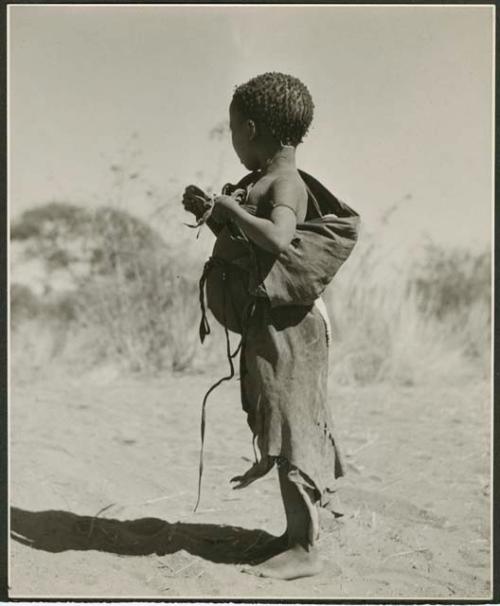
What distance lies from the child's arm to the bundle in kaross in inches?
3.2

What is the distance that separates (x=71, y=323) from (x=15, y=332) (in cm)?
46

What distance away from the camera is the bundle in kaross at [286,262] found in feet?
11.8

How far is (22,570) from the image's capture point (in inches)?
161

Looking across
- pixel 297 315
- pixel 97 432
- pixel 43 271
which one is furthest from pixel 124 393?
pixel 297 315

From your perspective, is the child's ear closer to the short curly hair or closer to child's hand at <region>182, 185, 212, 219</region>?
the short curly hair

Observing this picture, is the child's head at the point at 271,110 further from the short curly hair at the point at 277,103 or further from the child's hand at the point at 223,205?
the child's hand at the point at 223,205

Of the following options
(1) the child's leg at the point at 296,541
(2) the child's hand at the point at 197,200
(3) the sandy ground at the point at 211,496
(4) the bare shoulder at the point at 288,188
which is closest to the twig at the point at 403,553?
(3) the sandy ground at the point at 211,496

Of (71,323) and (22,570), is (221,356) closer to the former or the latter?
(71,323)

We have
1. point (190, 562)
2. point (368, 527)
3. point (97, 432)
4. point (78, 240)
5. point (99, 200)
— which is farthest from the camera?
point (78, 240)

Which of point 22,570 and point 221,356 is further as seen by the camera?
point 221,356

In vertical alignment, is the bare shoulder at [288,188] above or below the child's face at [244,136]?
below

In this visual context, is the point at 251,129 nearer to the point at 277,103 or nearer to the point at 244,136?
the point at 244,136

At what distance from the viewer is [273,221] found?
3.52 metres

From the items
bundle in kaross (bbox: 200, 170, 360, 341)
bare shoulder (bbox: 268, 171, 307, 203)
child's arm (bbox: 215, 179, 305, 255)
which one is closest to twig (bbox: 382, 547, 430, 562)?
bundle in kaross (bbox: 200, 170, 360, 341)
